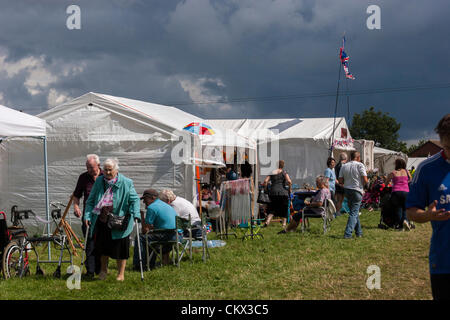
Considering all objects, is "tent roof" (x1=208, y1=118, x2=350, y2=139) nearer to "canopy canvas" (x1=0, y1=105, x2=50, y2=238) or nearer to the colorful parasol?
the colorful parasol

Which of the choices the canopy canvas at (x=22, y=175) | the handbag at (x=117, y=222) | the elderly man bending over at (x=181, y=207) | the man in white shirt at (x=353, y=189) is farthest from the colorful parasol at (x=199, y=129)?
the handbag at (x=117, y=222)

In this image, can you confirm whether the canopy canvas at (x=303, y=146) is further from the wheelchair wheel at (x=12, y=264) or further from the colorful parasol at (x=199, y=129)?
the wheelchair wheel at (x=12, y=264)

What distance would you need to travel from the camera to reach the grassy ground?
5512 mm

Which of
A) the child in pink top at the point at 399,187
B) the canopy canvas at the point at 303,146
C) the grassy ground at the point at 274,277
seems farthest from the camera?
the canopy canvas at the point at 303,146

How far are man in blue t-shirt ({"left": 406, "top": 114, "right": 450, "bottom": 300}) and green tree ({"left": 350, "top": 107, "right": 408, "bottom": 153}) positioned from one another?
229ft

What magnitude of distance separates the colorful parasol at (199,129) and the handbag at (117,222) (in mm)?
4644

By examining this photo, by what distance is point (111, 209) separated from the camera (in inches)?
245

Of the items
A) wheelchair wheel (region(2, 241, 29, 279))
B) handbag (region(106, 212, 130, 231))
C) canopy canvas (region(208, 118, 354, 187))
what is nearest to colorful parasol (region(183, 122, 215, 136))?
handbag (region(106, 212, 130, 231))

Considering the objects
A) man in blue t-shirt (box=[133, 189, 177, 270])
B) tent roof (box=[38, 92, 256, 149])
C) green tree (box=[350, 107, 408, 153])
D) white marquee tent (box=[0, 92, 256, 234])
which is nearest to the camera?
man in blue t-shirt (box=[133, 189, 177, 270])

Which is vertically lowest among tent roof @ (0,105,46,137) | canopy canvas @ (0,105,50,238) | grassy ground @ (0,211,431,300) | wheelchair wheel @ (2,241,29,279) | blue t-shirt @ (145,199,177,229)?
grassy ground @ (0,211,431,300)

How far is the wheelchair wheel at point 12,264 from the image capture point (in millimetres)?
6457

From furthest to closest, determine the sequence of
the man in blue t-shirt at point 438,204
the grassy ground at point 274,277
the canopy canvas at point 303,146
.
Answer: the canopy canvas at point 303,146, the grassy ground at point 274,277, the man in blue t-shirt at point 438,204
